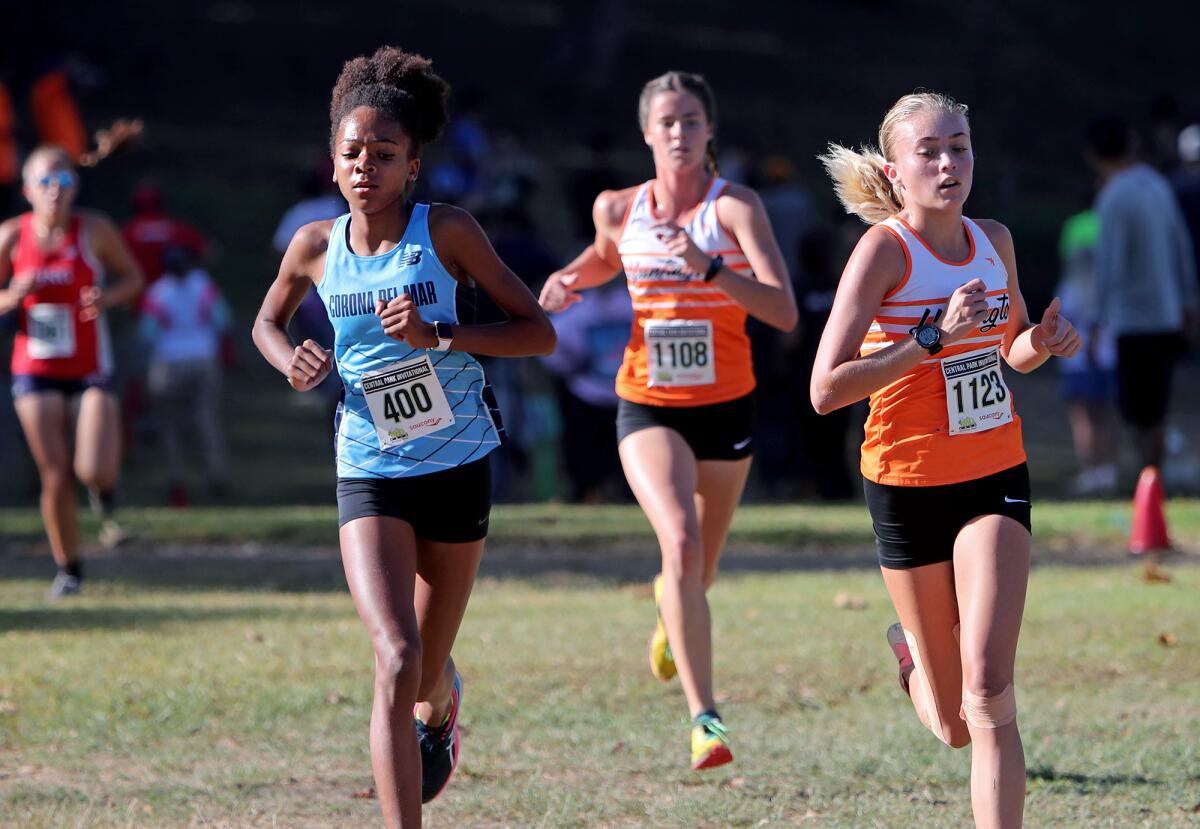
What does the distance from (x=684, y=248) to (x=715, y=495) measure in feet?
3.37

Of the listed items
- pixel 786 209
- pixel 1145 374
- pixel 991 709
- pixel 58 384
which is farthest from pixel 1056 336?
pixel 786 209

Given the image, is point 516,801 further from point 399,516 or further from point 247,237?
point 247,237

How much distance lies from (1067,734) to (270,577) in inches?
221

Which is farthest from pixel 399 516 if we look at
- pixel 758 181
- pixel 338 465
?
pixel 758 181

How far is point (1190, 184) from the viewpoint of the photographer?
14.8 meters

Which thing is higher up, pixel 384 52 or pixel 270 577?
pixel 384 52

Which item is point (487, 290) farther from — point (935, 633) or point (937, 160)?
point (935, 633)

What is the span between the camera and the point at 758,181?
1792 cm

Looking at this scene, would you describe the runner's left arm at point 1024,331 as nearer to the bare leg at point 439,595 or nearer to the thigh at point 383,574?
the bare leg at point 439,595

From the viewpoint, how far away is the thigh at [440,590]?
202 inches

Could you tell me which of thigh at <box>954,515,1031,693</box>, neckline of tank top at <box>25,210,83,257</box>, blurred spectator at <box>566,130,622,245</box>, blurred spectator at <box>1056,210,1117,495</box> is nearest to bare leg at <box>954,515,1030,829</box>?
thigh at <box>954,515,1031,693</box>

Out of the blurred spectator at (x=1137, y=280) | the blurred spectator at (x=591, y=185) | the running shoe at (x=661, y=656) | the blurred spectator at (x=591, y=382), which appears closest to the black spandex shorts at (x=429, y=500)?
the running shoe at (x=661, y=656)

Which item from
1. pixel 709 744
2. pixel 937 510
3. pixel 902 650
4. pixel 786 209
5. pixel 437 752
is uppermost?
pixel 786 209

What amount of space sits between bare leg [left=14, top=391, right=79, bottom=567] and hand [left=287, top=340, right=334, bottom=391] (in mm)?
5012
